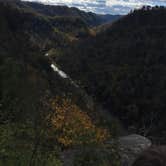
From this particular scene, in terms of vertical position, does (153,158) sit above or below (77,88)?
above

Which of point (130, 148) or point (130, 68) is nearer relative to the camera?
point (130, 148)

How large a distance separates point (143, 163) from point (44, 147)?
11.7 ft

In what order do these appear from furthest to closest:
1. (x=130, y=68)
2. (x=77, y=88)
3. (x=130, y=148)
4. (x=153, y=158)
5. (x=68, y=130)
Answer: (x=130, y=68)
(x=77, y=88)
(x=130, y=148)
(x=68, y=130)
(x=153, y=158)

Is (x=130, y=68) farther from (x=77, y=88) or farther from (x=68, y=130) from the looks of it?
(x=68, y=130)

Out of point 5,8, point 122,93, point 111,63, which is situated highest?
point 5,8

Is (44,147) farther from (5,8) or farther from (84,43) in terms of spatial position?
(84,43)

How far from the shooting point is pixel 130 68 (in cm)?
8762

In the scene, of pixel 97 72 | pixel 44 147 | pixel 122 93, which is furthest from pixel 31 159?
pixel 97 72

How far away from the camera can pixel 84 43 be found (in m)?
127

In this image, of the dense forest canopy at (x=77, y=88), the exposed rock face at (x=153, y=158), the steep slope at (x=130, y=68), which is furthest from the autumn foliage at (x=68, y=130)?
the steep slope at (x=130, y=68)

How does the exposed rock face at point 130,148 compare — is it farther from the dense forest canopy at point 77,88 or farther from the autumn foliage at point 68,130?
the autumn foliage at point 68,130

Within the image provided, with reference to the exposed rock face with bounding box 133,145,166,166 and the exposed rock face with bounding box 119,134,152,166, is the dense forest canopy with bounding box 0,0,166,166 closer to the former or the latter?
the exposed rock face with bounding box 119,134,152,166

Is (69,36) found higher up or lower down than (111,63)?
higher up

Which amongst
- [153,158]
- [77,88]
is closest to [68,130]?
[153,158]
